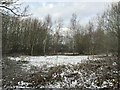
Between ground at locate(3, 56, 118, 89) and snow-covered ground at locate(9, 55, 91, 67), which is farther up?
snow-covered ground at locate(9, 55, 91, 67)

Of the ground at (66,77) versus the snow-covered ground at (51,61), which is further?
the snow-covered ground at (51,61)

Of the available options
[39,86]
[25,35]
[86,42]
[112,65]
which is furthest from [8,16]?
[86,42]

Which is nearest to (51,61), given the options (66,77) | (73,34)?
(66,77)

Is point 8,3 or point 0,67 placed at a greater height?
point 8,3

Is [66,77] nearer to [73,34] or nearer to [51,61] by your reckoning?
[51,61]

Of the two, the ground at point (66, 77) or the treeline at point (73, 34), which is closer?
the ground at point (66, 77)

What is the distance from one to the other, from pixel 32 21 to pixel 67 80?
1062 inches

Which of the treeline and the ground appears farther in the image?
the treeline

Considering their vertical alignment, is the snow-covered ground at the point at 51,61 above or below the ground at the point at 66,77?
above

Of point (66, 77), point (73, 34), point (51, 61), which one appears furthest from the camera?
point (73, 34)

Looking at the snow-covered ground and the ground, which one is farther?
the snow-covered ground

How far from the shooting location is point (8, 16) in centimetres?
1124

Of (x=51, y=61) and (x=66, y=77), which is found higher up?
(x=51, y=61)

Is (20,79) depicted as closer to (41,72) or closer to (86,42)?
(41,72)
